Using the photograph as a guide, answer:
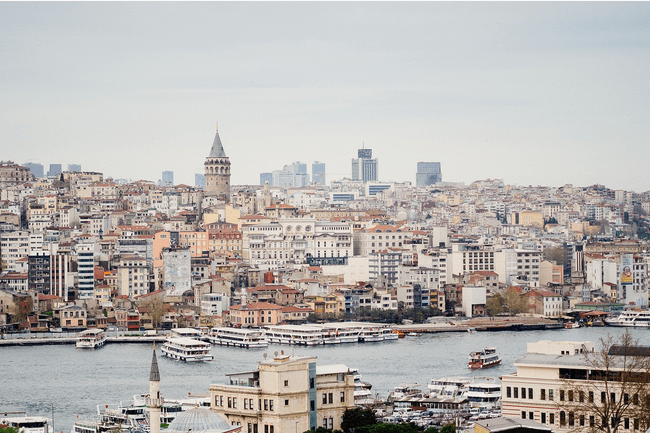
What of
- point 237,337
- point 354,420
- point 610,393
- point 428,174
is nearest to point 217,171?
point 237,337

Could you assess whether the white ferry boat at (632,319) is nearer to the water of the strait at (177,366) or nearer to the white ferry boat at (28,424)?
the water of the strait at (177,366)

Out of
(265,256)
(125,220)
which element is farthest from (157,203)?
(265,256)

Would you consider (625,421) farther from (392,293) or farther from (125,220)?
(125,220)

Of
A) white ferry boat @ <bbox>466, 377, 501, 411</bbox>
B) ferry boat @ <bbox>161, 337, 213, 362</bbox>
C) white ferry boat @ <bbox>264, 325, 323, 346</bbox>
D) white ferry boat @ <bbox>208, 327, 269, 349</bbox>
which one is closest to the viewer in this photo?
white ferry boat @ <bbox>466, 377, 501, 411</bbox>

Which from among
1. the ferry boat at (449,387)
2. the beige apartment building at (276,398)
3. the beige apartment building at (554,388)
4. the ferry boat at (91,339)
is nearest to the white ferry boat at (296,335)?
the ferry boat at (91,339)

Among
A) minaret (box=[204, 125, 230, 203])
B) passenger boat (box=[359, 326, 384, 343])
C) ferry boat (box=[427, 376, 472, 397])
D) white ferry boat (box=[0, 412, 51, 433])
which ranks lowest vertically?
white ferry boat (box=[0, 412, 51, 433])

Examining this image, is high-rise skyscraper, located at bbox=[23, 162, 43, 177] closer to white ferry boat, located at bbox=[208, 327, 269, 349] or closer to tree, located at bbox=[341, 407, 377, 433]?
white ferry boat, located at bbox=[208, 327, 269, 349]

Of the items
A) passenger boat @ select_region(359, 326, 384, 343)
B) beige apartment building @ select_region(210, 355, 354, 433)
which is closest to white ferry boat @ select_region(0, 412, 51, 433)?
beige apartment building @ select_region(210, 355, 354, 433)
